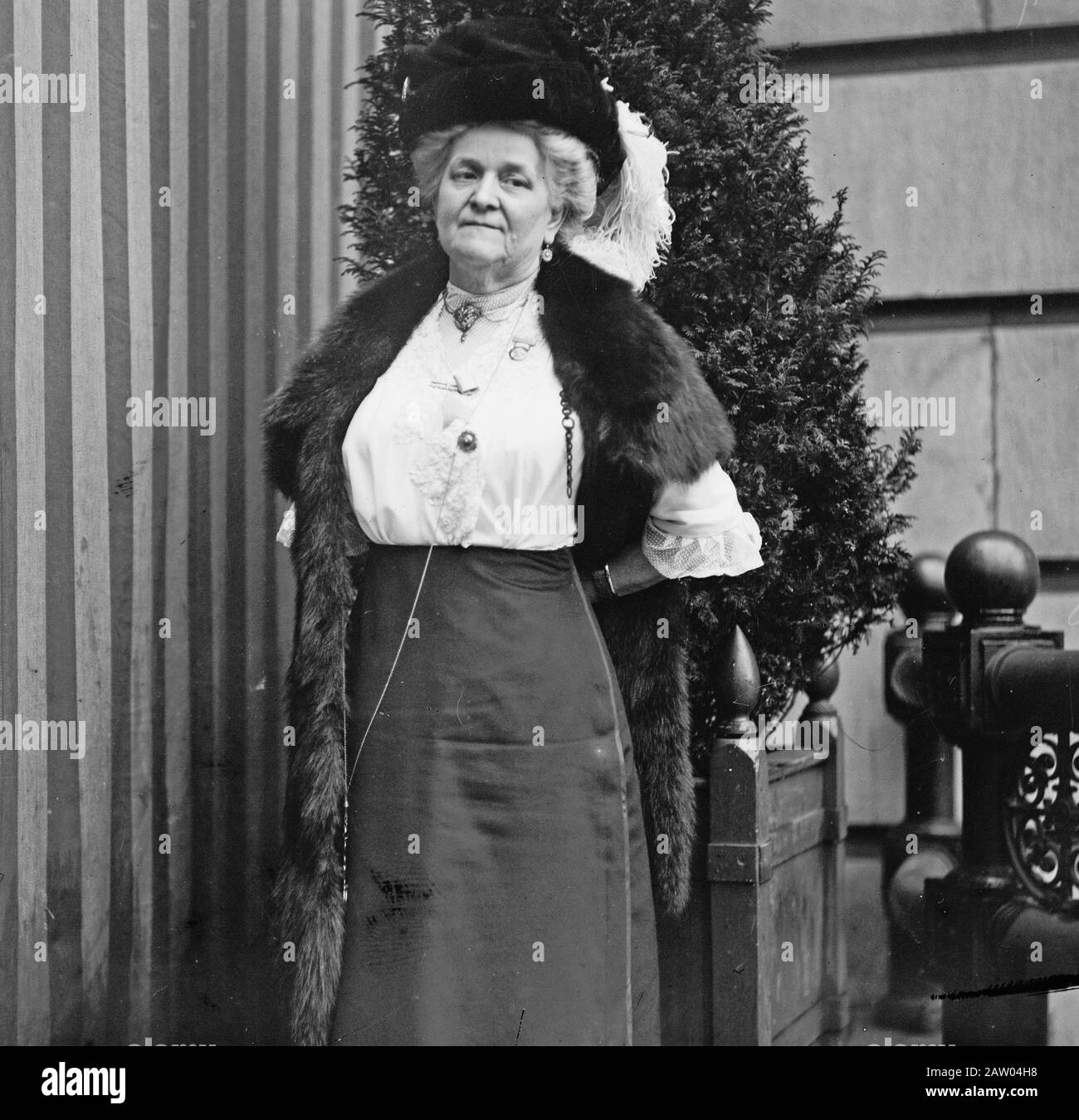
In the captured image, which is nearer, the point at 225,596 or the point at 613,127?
the point at 613,127

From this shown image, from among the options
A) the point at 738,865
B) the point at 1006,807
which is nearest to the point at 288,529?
the point at 738,865

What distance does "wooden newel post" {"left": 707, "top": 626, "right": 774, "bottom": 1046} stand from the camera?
3.00 metres

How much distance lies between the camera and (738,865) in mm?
3002

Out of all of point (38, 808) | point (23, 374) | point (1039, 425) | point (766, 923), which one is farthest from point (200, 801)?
point (1039, 425)

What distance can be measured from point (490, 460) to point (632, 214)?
65cm

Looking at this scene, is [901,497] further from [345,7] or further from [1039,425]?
[345,7]

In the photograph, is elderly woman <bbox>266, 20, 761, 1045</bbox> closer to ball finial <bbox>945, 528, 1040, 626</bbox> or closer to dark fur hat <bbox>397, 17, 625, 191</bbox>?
dark fur hat <bbox>397, 17, 625, 191</bbox>

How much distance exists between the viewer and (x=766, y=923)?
3061 mm

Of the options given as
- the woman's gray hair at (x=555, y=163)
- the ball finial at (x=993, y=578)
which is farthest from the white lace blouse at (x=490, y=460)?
the ball finial at (x=993, y=578)

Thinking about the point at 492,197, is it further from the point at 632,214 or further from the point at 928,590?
the point at 928,590

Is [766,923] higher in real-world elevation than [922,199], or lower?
lower

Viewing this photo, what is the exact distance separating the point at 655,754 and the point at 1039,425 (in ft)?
4.21

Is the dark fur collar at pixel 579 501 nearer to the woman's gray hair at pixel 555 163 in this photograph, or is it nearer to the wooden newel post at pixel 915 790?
the woman's gray hair at pixel 555 163

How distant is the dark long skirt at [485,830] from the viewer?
2.73 m
